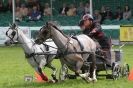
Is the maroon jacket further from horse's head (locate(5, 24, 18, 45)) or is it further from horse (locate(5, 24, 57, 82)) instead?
horse's head (locate(5, 24, 18, 45))

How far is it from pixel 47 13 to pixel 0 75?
2173cm

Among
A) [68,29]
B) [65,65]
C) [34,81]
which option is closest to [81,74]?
[65,65]

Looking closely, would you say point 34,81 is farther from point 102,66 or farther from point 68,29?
point 68,29

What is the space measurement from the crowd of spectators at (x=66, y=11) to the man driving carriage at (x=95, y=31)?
2213 centimetres

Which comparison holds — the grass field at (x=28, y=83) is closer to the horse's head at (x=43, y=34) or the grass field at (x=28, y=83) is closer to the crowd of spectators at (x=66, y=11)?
the horse's head at (x=43, y=34)

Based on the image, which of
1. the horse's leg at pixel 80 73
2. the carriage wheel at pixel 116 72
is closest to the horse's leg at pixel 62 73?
the horse's leg at pixel 80 73

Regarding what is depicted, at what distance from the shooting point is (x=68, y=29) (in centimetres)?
3909

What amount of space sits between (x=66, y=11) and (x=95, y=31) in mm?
24508

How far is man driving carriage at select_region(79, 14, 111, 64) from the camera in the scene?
1767 cm

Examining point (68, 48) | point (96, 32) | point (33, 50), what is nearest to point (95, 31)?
point (96, 32)

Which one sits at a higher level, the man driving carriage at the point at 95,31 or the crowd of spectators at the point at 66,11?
the man driving carriage at the point at 95,31

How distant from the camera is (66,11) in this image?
42.3m

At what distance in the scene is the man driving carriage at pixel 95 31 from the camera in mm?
17672

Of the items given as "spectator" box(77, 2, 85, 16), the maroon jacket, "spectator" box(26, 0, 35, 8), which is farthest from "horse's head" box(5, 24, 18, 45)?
"spectator" box(26, 0, 35, 8)
